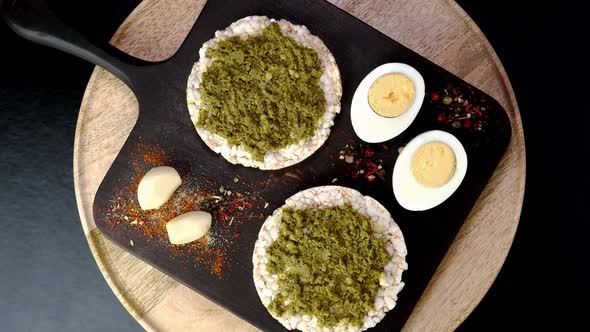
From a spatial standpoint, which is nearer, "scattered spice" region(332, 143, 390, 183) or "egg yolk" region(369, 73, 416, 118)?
"egg yolk" region(369, 73, 416, 118)

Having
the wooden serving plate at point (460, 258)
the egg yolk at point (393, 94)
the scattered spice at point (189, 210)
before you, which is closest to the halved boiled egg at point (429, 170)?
the egg yolk at point (393, 94)

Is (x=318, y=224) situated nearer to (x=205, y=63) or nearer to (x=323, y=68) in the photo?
(x=323, y=68)

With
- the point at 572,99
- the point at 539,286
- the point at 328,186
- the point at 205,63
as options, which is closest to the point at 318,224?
the point at 328,186

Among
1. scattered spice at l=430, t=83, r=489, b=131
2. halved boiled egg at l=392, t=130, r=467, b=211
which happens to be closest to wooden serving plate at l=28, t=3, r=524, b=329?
scattered spice at l=430, t=83, r=489, b=131

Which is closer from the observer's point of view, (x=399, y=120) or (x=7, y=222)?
(x=399, y=120)

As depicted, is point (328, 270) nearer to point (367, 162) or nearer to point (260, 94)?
point (367, 162)

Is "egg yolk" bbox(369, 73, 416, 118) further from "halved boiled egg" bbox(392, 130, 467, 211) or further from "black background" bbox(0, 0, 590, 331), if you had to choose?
"black background" bbox(0, 0, 590, 331)

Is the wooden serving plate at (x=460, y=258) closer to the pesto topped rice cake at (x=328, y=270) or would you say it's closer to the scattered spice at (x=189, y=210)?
the scattered spice at (x=189, y=210)
